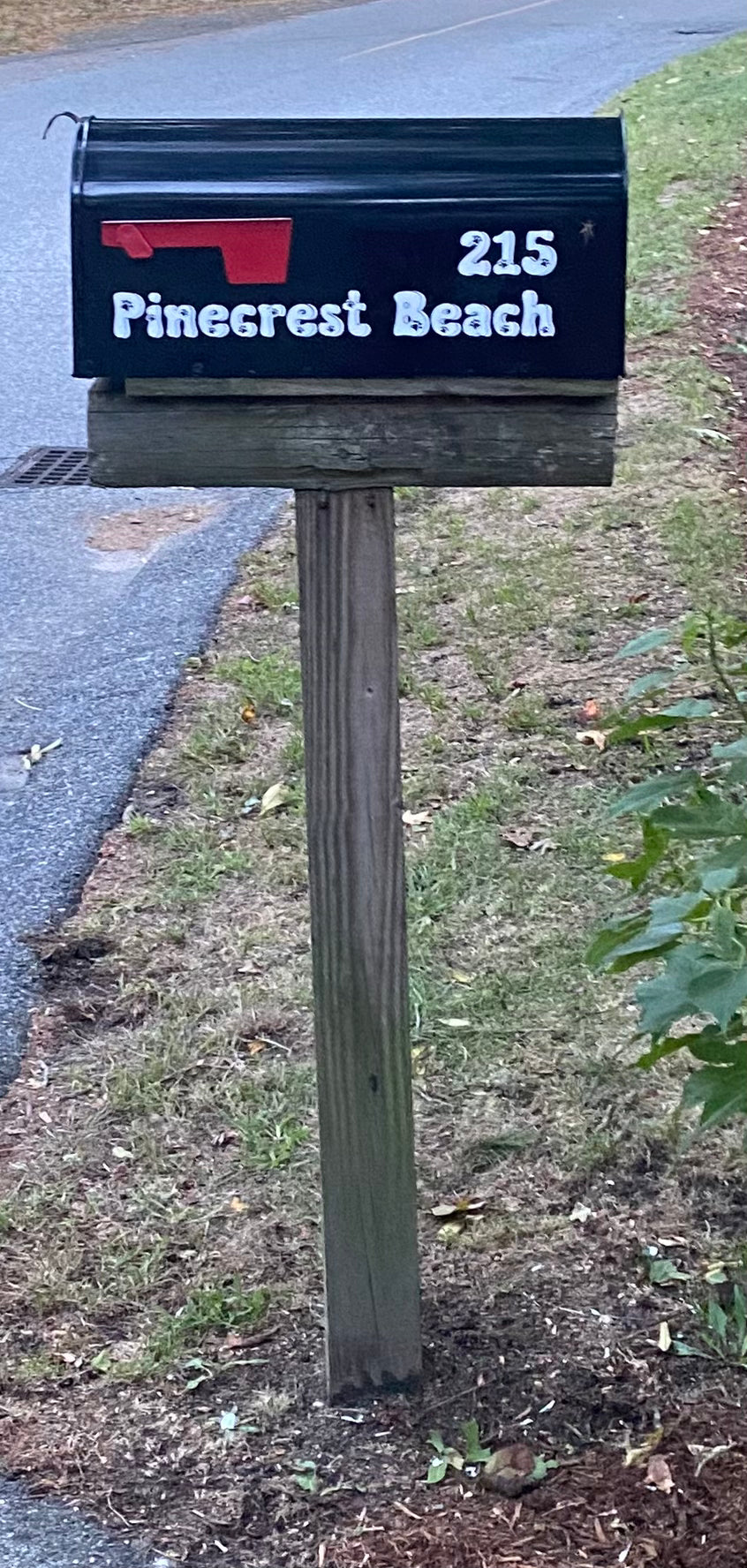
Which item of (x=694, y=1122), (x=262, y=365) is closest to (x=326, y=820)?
(x=262, y=365)

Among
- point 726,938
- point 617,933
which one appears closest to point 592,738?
point 617,933

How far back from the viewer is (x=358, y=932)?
80.0 inches

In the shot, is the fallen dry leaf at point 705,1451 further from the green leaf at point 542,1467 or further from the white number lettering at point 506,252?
the white number lettering at point 506,252

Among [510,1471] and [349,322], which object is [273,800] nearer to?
[510,1471]

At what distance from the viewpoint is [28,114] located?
41.5 ft

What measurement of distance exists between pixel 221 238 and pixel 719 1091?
1025 mm

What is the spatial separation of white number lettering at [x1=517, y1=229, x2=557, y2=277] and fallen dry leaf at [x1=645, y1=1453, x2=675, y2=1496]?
Answer: 4.70 ft

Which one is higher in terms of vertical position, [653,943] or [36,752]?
[653,943]

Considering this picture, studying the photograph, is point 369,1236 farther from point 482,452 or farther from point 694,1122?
point 482,452

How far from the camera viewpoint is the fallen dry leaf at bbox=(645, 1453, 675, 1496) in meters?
2.09

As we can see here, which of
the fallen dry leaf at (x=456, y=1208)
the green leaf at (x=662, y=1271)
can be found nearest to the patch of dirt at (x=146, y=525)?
the fallen dry leaf at (x=456, y=1208)

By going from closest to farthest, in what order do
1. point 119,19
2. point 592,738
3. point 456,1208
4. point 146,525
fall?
point 456,1208 < point 592,738 < point 146,525 < point 119,19

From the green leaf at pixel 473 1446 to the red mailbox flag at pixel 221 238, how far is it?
4.70 ft

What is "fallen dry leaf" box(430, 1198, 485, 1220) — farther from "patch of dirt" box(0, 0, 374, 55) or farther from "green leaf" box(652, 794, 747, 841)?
"patch of dirt" box(0, 0, 374, 55)
